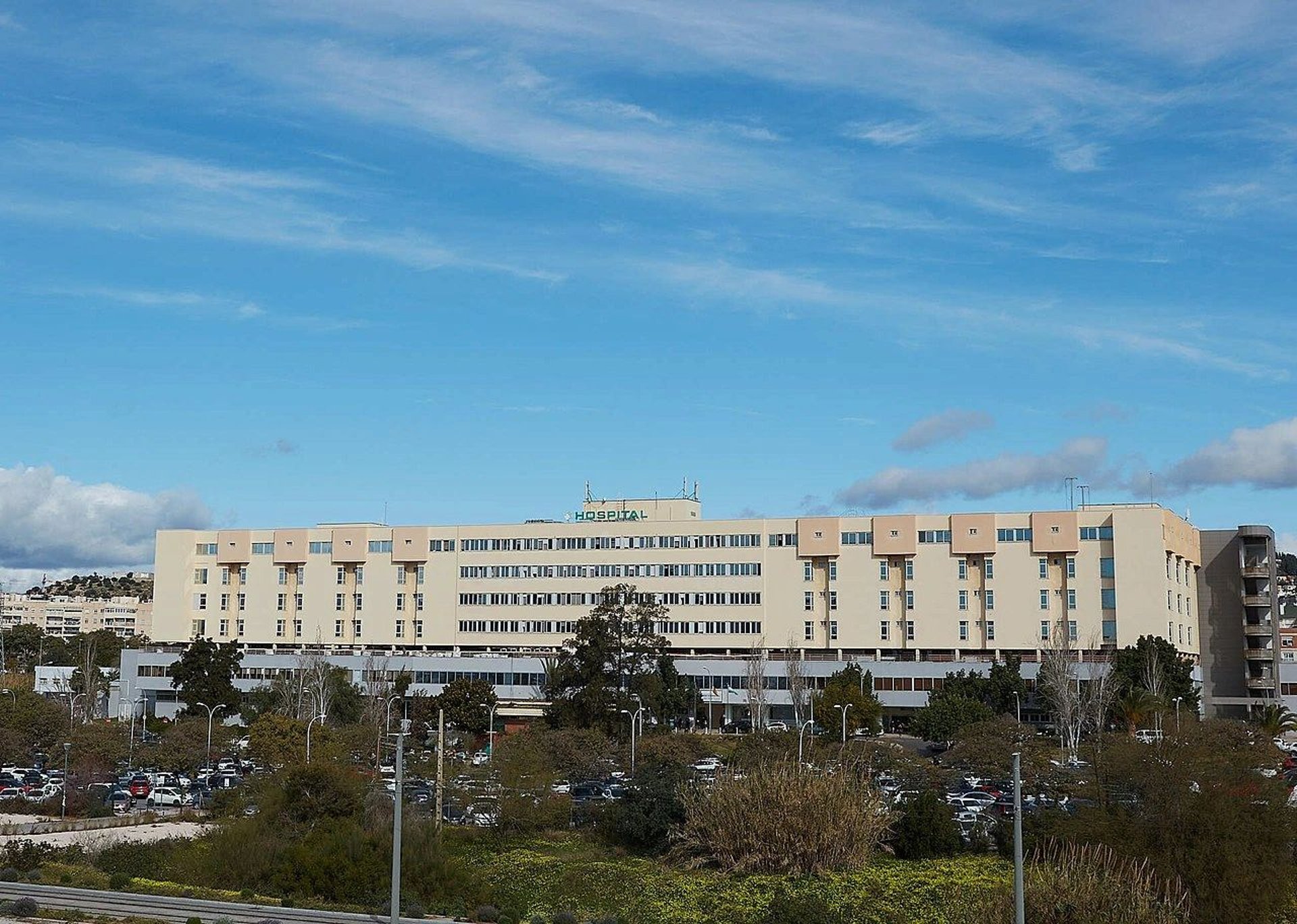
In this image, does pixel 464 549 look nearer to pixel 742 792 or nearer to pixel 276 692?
pixel 276 692

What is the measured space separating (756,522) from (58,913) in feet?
300

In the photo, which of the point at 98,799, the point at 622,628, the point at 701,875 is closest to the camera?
the point at 701,875

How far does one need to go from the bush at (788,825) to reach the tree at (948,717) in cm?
4846

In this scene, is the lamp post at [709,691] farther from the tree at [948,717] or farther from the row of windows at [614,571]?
the tree at [948,717]

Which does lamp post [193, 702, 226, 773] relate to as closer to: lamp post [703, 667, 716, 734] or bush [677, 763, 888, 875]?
lamp post [703, 667, 716, 734]

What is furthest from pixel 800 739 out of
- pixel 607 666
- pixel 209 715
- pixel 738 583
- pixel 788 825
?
pixel 738 583

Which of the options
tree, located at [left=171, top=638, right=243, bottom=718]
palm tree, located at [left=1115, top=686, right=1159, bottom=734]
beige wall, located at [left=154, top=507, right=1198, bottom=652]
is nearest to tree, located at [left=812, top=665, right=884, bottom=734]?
beige wall, located at [left=154, top=507, right=1198, bottom=652]

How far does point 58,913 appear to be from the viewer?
4088 cm

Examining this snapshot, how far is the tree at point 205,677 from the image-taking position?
379ft

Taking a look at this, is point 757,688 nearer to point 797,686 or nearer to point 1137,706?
point 797,686

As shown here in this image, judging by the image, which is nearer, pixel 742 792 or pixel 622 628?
pixel 742 792

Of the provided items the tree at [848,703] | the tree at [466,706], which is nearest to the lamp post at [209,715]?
the tree at [466,706]

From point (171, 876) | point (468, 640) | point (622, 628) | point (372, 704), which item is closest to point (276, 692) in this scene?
point (372, 704)

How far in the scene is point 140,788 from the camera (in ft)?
264
